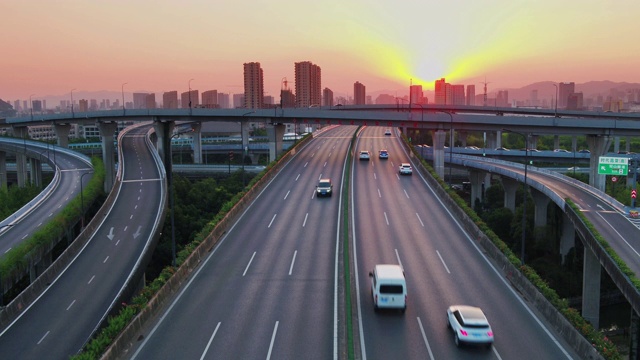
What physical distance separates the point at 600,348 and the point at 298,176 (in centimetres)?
4386

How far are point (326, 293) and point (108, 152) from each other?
71832mm

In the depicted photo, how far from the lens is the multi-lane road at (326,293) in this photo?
69.6 ft

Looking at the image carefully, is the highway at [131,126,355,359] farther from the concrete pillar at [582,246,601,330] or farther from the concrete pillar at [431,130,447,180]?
the concrete pillar at [431,130,447,180]

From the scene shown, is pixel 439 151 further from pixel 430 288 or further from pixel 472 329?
pixel 472 329

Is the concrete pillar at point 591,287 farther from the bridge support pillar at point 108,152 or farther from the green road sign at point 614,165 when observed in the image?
the bridge support pillar at point 108,152

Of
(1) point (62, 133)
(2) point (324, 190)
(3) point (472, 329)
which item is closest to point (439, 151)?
(2) point (324, 190)

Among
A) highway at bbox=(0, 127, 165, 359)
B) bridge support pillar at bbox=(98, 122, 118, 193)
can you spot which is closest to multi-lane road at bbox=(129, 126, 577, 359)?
highway at bbox=(0, 127, 165, 359)

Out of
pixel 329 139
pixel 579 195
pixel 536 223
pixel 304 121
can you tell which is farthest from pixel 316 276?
pixel 329 139

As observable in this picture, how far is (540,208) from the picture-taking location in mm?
64812

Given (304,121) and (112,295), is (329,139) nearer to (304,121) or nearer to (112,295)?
(304,121)

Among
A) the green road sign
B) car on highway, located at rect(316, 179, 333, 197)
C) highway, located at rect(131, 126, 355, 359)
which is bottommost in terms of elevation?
highway, located at rect(131, 126, 355, 359)

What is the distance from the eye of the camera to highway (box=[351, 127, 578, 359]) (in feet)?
69.1

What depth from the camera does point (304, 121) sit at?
258 ft

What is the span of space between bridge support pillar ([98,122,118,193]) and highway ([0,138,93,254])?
110 inches
